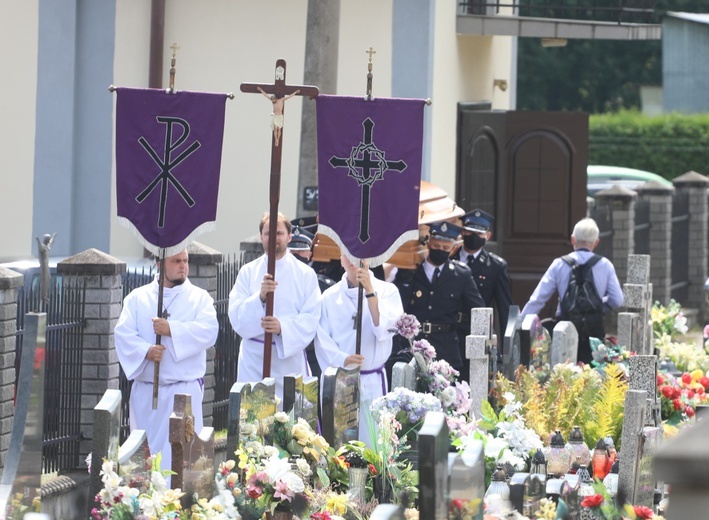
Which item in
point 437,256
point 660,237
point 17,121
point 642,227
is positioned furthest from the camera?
point 660,237

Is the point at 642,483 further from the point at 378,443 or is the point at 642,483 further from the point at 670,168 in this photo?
the point at 670,168

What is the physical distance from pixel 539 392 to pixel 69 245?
693cm

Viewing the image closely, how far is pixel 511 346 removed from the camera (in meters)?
9.99

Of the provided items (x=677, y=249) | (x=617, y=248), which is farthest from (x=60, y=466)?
(x=677, y=249)

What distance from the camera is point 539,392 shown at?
8.92 meters

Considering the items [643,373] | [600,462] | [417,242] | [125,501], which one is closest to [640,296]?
[417,242]

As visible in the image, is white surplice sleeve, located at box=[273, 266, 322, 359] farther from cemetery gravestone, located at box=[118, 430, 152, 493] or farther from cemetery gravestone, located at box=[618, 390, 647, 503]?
cemetery gravestone, located at box=[118, 430, 152, 493]

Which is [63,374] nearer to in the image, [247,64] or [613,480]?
[613,480]

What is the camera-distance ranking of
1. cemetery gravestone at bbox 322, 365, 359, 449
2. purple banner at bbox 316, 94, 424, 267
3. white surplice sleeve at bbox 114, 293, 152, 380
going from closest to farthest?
cemetery gravestone at bbox 322, 365, 359, 449
white surplice sleeve at bbox 114, 293, 152, 380
purple banner at bbox 316, 94, 424, 267

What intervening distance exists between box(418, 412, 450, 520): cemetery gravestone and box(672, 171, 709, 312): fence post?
1644 cm

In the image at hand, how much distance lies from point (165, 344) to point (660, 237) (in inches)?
478

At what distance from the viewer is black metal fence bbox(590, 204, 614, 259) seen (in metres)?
17.0

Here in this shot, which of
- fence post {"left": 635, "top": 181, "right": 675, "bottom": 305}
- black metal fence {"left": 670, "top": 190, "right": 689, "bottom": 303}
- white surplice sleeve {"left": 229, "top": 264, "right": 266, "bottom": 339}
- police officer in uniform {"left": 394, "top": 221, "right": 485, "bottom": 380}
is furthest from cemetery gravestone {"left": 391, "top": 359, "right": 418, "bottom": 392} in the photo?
black metal fence {"left": 670, "top": 190, "right": 689, "bottom": 303}

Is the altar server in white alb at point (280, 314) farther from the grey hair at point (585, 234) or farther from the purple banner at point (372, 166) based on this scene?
the grey hair at point (585, 234)
